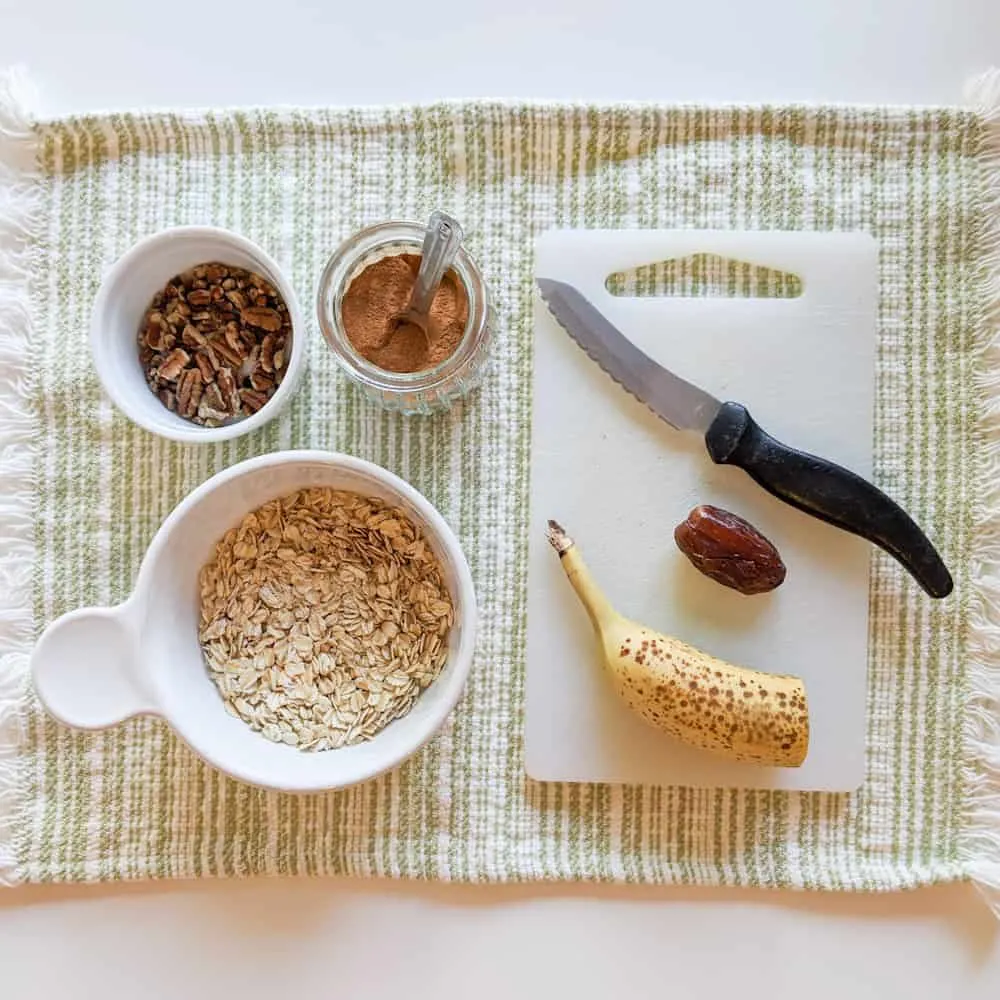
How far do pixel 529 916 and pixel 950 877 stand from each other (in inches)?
14.3

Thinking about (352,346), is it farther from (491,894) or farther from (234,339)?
(491,894)

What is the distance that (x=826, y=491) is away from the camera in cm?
77

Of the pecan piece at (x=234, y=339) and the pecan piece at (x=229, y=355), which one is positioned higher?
the pecan piece at (x=234, y=339)

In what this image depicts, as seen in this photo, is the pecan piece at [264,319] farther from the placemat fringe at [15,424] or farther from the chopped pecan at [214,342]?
the placemat fringe at [15,424]

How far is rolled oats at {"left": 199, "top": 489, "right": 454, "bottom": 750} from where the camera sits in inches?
30.3

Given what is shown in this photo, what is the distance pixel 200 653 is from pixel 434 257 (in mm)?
370

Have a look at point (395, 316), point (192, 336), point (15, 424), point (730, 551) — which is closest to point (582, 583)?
point (730, 551)

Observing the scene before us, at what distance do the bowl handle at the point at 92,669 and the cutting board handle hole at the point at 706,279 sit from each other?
492mm

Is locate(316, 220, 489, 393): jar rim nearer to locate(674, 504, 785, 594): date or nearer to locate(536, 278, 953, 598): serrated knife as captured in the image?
locate(536, 278, 953, 598): serrated knife

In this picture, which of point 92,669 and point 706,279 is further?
point 706,279

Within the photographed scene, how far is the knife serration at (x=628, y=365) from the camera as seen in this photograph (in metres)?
0.80

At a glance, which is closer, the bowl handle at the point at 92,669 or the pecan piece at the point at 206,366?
the bowl handle at the point at 92,669

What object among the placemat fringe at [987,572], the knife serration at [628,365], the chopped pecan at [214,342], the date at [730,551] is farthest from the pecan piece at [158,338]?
the placemat fringe at [987,572]

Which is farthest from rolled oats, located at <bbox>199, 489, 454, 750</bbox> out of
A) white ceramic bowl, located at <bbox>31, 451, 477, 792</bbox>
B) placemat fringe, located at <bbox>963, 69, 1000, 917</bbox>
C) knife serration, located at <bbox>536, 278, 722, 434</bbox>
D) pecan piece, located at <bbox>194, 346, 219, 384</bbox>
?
placemat fringe, located at <bbox>963, 69, 1000, 917</bbox>
